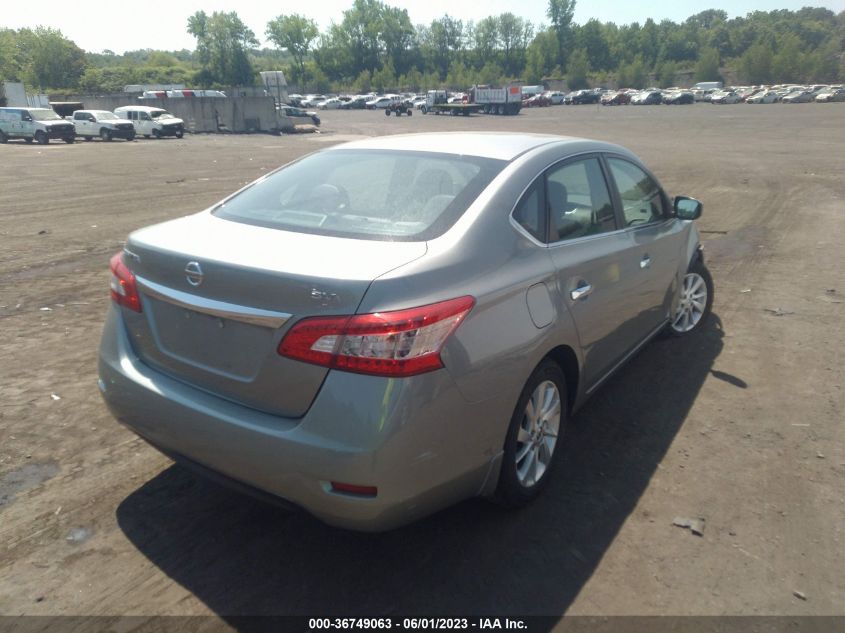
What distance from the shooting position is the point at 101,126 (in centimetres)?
3581

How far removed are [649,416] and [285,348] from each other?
2.79 meters

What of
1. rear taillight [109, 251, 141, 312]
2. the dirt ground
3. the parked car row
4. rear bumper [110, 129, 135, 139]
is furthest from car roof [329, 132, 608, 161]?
Result: rear bumper [110, 129, 135, 139]

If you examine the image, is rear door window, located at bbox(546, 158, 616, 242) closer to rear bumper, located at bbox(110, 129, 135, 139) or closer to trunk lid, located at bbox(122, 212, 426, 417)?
trunk lid, located at bbox(122, 212, 426, 417)

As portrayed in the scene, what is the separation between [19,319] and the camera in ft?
20.1

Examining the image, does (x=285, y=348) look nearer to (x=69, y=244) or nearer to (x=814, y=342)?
(x=814, y=342)

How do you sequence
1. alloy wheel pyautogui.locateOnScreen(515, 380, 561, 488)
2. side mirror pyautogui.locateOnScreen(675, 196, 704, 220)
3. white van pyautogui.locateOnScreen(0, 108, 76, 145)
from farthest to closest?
white van pyautogui.locateOnScreen(0, 108, 76, 145)
side mirror pyautogui.locateOnScreen(675, 196, 704, 220)
alloy wheel pyautogui.locateOnScreen(515, 380, 561, 488)

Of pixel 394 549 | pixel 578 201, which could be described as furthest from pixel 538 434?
pixel 578 201

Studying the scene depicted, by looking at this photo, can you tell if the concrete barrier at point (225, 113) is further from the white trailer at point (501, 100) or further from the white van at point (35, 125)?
the white trailer at point (501, 100)

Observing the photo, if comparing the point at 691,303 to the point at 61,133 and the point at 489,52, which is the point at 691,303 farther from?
the point at 489,52

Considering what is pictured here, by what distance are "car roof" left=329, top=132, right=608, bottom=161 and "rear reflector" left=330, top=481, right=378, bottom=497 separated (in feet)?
6.21

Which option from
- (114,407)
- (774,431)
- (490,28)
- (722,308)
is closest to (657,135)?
(722,308)

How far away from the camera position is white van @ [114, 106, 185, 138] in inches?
1516

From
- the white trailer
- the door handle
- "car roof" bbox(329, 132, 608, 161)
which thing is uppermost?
"car roof" bbox(329, 132, 608, 161)

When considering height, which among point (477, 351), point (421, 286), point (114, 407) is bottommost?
point (114, 407)
